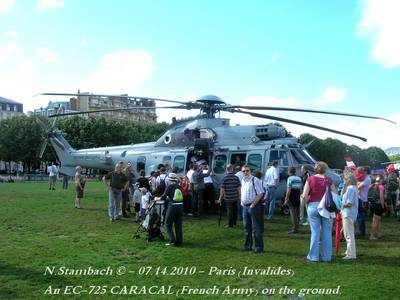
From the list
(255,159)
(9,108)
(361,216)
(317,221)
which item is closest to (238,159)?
(255,159)

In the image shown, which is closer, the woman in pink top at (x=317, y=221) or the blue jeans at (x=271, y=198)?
the woman in pink top at (x=317, y=221)

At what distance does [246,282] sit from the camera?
6.98m

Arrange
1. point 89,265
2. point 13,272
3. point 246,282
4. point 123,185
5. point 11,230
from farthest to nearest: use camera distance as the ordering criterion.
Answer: point 123,185, point 11,230, point 89,265, point 13,272, point 246,282

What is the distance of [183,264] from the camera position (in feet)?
26.7

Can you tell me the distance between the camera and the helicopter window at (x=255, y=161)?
15.3 metres

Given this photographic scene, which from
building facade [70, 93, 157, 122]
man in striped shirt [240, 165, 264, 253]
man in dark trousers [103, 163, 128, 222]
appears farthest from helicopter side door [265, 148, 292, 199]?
building facade [70, 93, 157, 122]

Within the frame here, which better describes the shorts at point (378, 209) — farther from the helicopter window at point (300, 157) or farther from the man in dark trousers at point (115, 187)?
the man in dark trousers at point (115, 187)

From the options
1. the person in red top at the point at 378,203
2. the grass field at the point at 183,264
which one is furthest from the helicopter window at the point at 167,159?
the person in red top at the point at 378,203

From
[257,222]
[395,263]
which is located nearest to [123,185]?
[257,222]

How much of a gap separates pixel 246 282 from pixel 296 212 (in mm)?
5156

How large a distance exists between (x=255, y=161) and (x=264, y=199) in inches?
233

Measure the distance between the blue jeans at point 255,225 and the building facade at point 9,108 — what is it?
388 feet

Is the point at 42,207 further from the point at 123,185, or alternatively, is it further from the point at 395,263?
the point at 395,263

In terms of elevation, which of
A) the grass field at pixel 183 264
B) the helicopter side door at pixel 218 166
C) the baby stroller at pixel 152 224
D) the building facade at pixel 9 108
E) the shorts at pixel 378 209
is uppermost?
the building facade at pixel 9 108
